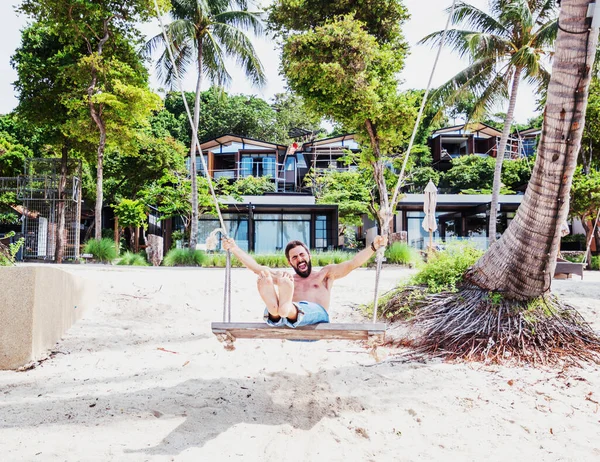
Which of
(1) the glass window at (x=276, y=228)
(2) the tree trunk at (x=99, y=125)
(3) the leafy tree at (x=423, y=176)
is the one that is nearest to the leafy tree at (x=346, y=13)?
(2) the tree trunk at (x=99, y=125)

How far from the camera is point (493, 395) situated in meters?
4.01

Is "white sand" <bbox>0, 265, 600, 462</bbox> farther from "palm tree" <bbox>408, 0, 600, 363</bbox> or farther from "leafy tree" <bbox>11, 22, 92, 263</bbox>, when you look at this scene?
"leafy tree" <bbox>11, 22, 92, 263</bbox>

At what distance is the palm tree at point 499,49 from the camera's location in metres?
13.9

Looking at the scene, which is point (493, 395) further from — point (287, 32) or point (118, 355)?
point (287, 32)

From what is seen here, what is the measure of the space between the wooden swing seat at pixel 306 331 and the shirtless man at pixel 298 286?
62 millimetres

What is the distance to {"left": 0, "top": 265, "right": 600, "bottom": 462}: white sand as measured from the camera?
3.03m

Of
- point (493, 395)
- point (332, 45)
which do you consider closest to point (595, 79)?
point (332, 45)

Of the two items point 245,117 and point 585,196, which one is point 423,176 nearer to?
point 585,196

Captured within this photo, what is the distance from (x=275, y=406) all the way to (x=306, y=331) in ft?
2.89

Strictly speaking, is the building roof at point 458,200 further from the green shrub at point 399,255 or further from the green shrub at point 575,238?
the green shrub at point 399,255

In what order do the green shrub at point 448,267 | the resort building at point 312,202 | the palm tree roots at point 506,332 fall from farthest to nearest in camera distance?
the resort building at point 312,202 < the green shrub at point 448,267 < the palm tree roots at point 506,332

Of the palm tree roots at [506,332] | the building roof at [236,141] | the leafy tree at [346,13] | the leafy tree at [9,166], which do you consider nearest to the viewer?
the palm tree roots at [506,332]

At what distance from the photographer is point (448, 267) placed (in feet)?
20.4

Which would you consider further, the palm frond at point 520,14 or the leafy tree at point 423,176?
the leafy tree at point 423,176
